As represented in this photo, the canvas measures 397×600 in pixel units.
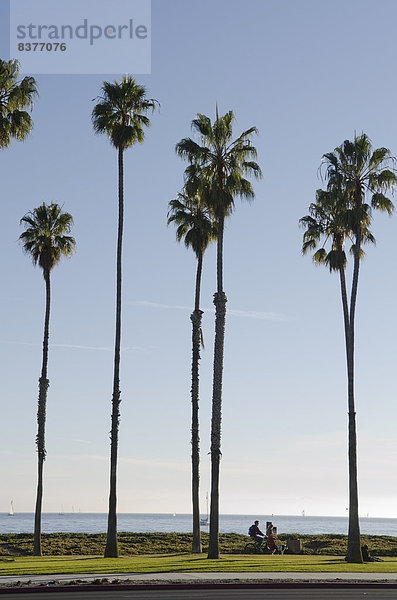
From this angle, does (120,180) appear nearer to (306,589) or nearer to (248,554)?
(248,554)

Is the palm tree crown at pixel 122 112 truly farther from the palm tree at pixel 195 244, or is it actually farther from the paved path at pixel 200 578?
the paved path at pixel 200 578

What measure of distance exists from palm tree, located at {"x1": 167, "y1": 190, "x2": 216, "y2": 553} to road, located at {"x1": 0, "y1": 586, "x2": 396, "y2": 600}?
61.6 ft

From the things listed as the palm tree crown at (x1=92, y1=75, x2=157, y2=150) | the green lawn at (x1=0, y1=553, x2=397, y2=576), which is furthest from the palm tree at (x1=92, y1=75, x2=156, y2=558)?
the green lawn at (x1=0, y1=553, x2=397, y2=576)

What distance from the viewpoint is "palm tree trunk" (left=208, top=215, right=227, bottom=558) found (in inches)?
1393

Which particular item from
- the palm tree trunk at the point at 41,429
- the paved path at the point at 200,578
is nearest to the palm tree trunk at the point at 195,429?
the palm tree trunk at the point at 41,429

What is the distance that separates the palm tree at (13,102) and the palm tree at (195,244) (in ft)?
32.7

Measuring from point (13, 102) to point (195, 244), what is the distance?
12.5 metres

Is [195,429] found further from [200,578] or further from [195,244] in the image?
[200,578]

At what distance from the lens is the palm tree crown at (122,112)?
135 ft

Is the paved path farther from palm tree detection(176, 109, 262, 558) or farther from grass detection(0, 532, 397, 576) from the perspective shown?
palm tree detection(176, 109, 262, 558)

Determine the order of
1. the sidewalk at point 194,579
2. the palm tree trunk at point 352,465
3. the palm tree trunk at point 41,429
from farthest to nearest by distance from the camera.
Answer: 1. the palm tree trunk at point 41,429
2. the palm tree trunk at point 352,465
3. the sidewalk at point 194,579

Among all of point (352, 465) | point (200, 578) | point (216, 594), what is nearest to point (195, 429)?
point (352, 465)

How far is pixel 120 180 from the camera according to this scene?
1663 inches

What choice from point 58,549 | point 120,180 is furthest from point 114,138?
point 58,549
